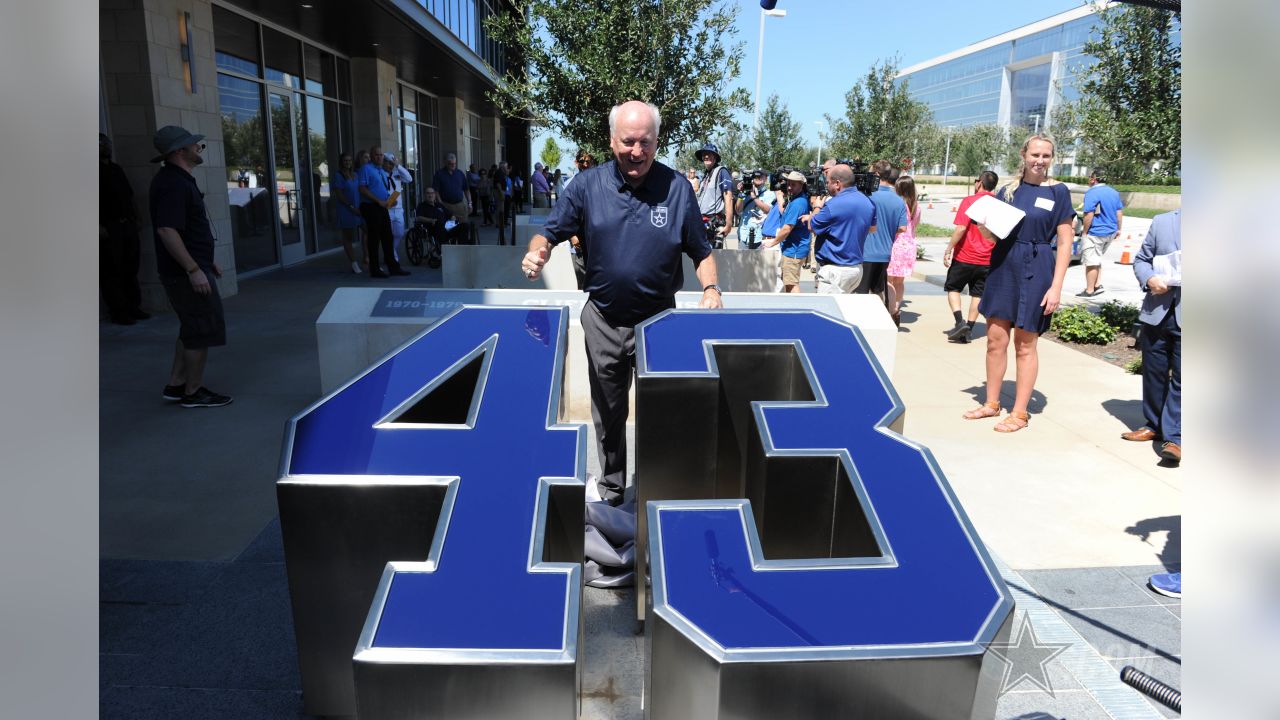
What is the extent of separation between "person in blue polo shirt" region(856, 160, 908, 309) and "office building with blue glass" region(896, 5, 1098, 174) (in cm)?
8342

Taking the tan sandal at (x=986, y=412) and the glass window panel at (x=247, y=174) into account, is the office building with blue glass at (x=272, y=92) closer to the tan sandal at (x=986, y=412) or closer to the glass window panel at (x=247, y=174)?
the glass window panel at (x=247, y=174)

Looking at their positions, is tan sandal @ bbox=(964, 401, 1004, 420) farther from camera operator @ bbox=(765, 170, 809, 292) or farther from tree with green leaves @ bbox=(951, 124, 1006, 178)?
tree with green leaves @ bbox=(951, 124, 1006, 178)

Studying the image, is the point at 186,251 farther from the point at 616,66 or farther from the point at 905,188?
the point at 905,188

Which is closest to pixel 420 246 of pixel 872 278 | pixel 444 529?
pixel 872 278

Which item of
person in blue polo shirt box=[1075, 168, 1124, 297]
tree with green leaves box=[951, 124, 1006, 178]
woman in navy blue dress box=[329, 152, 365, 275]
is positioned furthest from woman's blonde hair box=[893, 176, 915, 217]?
tree with green leaves box=[951, 124, 1006, 178]

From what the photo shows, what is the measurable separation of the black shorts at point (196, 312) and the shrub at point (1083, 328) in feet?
28.9

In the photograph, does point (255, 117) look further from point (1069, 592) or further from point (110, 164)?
point (1069, 592)

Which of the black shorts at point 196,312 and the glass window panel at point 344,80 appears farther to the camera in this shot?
the glass window panel at point 344,80

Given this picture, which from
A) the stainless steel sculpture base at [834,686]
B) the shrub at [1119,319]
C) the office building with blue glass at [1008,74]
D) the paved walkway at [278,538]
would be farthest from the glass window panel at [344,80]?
the office building with blue glass at [1008,74]

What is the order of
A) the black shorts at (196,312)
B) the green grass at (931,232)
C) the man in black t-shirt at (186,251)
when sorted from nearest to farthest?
the man in black t-shirt at (186,251)
the black shorts at (196,312)
the green grass at (931,232)

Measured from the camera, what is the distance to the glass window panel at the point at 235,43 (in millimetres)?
11953

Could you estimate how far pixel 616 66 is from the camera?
911 centimetres

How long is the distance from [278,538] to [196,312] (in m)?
2.47
